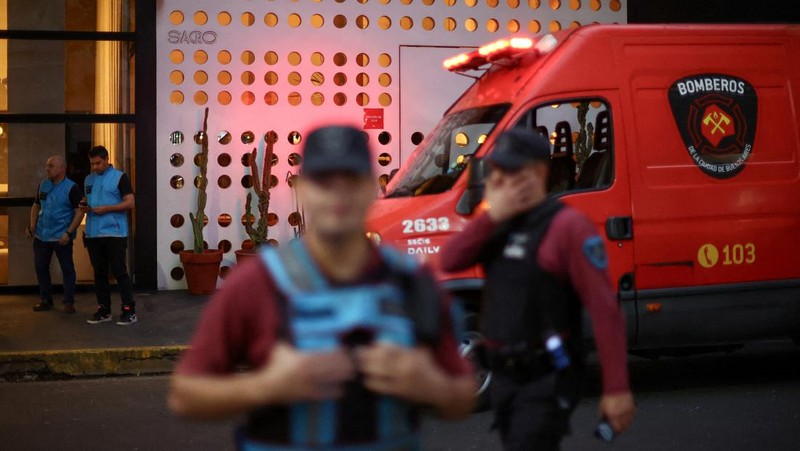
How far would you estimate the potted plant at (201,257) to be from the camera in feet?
43.0

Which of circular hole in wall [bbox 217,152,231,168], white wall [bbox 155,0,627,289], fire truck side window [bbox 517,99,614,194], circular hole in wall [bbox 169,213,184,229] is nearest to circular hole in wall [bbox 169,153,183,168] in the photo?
white wall [bbox 155,0,627,289]

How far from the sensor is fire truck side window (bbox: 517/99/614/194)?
25.7 ft

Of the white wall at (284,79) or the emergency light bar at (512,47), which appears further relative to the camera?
the white wall at (284,79)

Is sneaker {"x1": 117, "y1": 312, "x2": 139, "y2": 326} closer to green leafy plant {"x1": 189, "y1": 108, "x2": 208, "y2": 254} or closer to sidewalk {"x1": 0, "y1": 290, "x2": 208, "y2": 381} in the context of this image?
sidewalk {"x1": 0, "y1": 290, "x2": 208, "y2": 381}

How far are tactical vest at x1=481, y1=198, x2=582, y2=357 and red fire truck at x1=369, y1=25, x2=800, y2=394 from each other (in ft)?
11.2

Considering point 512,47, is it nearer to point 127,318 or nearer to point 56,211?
point 127,318

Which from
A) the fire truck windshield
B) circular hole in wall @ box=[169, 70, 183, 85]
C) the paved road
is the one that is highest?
circular hole in wall @ box=[169, 70, 183, 85]

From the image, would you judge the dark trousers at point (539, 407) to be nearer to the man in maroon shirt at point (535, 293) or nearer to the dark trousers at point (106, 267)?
Answer: the man in maroon shirt at point (535, 293)

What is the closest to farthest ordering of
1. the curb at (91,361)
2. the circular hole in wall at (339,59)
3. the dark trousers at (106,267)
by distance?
the curb at (91,361) → the dark trousers at (106,267) → the circular hole in wall at (339,59)

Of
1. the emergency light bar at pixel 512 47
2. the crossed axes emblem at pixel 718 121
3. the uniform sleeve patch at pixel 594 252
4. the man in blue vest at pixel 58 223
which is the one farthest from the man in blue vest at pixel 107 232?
the uniform sleeve patch at pixel 594 252

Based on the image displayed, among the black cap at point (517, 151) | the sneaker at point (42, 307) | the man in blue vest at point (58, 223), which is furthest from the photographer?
the sneaker at point (42, 307)

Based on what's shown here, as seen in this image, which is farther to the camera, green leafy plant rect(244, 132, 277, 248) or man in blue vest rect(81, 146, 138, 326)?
green leafy plant rect(244, 132, 277, 248)

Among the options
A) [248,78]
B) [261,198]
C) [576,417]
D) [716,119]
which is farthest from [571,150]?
[248,78]

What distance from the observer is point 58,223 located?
1193cm
